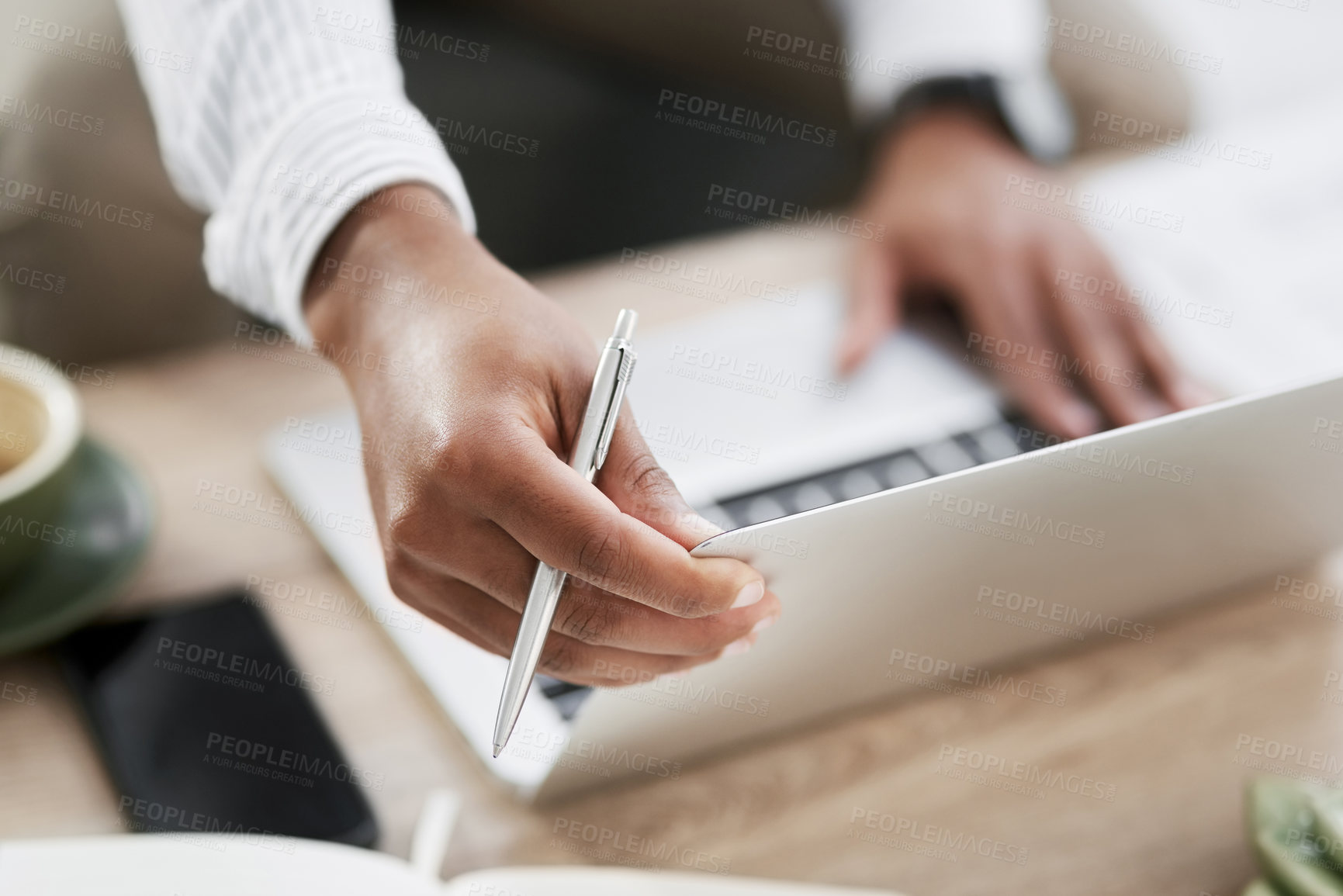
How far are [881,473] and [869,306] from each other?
0.13 metres

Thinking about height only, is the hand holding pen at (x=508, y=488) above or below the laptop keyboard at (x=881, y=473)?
above

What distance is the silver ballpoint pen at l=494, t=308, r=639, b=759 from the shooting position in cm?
23

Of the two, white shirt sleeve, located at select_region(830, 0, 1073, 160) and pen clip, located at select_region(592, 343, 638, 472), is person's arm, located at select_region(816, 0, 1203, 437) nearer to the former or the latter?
white shirt sleeve, located at select_region(830, 0, 1073, 160)

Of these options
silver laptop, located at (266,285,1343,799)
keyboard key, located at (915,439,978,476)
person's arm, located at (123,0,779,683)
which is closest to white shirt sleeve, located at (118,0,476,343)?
person's arm, located at (123,0,779,683)

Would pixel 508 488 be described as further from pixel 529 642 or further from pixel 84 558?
pixel 84 558

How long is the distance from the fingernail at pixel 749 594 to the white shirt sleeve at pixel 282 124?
137 millimetres

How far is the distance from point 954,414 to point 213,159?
1.06 ft

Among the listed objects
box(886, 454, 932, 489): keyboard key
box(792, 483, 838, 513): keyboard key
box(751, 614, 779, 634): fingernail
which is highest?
box(751, 614, 779, 634): fingernail

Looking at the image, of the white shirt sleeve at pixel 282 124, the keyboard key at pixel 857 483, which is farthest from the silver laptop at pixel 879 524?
the white shirt sleeve at pixel 282 124

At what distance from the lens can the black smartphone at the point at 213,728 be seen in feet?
1.06

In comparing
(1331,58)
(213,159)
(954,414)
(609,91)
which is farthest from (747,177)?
(1331,58)

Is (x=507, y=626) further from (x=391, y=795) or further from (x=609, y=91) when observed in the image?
(x=609, y=91)

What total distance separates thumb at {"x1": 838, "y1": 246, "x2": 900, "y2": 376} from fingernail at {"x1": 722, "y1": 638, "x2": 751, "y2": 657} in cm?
22

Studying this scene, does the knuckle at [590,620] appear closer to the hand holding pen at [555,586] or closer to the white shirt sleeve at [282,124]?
the hand holding pen at [555,586]
